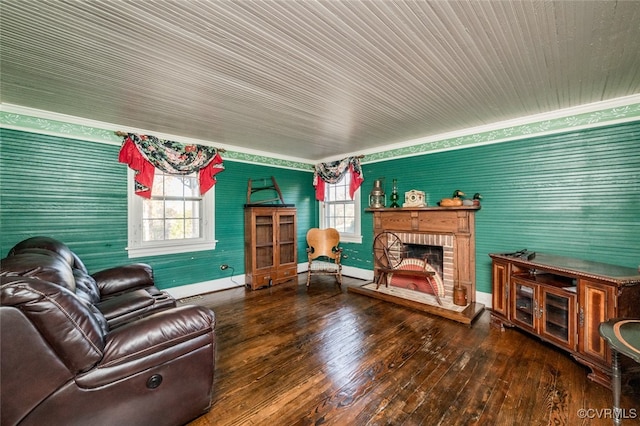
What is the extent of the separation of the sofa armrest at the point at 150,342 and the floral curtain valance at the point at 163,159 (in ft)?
8.96

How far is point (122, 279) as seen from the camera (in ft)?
8.98

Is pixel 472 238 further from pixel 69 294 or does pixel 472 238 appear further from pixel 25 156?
pixel 25 156

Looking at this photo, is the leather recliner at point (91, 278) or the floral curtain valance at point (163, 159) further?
the floral curtain valance at point (163, 159)

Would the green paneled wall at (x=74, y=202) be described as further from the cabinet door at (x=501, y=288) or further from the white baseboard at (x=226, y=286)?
the cabinet door at (x=501, y=288)

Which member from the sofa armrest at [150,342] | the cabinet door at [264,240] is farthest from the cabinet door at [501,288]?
the cabinet door at [264,240]

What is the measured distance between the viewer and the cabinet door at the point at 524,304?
2.45 metres

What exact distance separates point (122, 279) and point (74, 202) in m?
1.26

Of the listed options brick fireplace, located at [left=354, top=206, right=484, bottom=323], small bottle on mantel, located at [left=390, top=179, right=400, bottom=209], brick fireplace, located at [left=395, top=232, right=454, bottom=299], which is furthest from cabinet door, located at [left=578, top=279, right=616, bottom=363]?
small bottle on mantel, located at [left=390, top=179, right=400, bottom=209]

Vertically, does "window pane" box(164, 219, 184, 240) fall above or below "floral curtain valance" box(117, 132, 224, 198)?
below

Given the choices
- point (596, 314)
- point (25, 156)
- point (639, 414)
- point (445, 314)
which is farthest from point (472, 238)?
point (25, 156)

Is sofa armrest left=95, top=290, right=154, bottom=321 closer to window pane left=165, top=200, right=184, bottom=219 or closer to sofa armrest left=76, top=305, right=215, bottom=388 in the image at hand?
sofa armrest left=76, top=305, right=215, bottom=388

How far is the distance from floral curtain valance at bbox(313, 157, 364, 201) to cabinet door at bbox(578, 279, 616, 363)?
3.39m

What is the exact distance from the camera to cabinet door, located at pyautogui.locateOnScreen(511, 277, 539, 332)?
2445mm

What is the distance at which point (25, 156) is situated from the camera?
2809 mm
